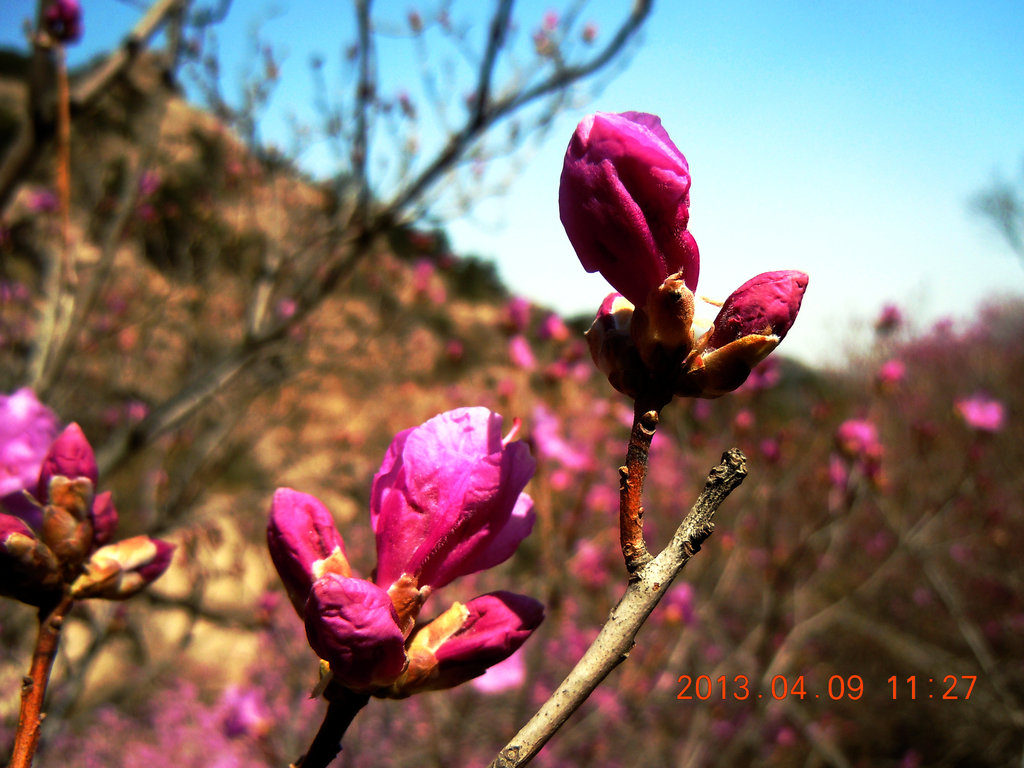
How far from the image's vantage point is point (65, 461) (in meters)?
0.63

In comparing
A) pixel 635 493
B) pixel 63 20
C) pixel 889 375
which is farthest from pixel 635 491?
pixel 889 375

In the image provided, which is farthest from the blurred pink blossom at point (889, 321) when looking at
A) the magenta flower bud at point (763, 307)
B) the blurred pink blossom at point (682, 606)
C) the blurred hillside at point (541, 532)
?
the magenta flower bud at point (763, 307)

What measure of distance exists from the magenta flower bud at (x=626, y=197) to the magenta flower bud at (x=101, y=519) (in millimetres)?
541

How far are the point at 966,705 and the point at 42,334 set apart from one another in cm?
594

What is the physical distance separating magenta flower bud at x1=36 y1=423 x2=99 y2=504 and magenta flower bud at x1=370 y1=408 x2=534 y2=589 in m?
0.32

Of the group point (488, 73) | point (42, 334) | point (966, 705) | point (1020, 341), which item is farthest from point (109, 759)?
point (1020, 341)

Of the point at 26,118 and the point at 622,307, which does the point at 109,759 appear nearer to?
the point at 26,118

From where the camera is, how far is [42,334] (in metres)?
2.04

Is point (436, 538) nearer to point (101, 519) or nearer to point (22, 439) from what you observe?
point (101, 519)

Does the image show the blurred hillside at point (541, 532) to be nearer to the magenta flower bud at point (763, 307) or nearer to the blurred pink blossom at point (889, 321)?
the blurred pink blossom at point (889, 321)

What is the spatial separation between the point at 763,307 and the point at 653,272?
3.7 inches

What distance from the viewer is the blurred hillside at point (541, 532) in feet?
8.93
